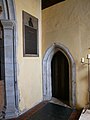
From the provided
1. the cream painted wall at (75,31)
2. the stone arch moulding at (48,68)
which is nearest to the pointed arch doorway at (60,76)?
the stone arch moulding at (48,68)

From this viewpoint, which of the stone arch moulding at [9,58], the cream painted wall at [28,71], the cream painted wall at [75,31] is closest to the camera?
the stone arch moulding at [9,58]

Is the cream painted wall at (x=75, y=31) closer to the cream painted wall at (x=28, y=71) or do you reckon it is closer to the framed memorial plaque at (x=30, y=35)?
the cream painted wall at (x=28, y=71)

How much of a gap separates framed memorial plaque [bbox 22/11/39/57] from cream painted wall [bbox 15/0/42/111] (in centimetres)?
13

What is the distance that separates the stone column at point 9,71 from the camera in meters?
4.20

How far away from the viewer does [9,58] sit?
4.25 m

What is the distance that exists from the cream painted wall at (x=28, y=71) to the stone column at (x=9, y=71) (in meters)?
0.21

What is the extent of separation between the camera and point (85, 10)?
5.40 metres

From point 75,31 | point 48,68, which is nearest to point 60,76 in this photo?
point 48,68

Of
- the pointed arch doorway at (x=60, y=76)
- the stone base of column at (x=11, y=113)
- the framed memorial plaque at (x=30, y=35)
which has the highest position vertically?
the framed memorial plaque at (x=30, y=35)

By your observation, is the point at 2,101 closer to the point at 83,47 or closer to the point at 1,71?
the point at 1,71

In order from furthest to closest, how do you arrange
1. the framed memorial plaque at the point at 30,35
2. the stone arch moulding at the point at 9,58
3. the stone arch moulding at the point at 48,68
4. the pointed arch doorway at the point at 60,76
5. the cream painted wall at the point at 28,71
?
the pointed arch doorway at the point at 60,76
the stone arch moulding at the point at 48,68
the framed memorial plaque at the point at 30,35
the cream painted wall at the point at 28,71
the stone arch moulding at the point at 9,58

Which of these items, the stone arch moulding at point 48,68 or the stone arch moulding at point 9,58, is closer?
the stone arch moulding at point 9,58

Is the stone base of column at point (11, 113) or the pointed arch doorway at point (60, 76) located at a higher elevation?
the pointed arch doorway at point (60, 76)

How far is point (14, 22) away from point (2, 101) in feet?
6.06
